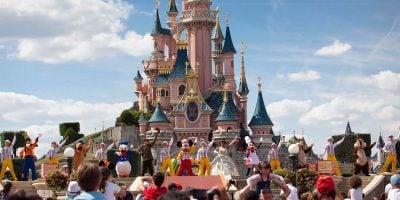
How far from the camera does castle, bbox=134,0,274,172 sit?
2955 inches

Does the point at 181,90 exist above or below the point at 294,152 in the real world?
above

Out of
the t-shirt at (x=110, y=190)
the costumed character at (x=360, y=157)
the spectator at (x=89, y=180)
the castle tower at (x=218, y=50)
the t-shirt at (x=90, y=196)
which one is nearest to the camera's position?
the t-shirt at (x=90, y=196)

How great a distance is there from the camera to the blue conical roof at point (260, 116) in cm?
7569

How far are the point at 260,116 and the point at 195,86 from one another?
703 cm

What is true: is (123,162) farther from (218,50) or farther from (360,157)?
(218,50)

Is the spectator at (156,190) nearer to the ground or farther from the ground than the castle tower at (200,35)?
nearer to the ground

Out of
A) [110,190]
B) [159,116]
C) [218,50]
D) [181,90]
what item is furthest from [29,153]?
[218,50]

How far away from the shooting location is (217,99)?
262ft

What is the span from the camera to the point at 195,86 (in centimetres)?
7706

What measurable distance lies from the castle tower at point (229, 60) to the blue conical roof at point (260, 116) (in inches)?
254

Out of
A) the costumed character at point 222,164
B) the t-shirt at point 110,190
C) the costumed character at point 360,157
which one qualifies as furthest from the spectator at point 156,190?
the costumed character at point 222,164

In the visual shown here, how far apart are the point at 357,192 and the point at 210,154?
48.1 metres

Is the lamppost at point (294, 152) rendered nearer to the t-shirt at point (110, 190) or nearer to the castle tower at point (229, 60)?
the t-shirt at point (110, 190)

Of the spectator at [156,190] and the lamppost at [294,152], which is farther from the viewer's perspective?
the lamppost at [294,152]
